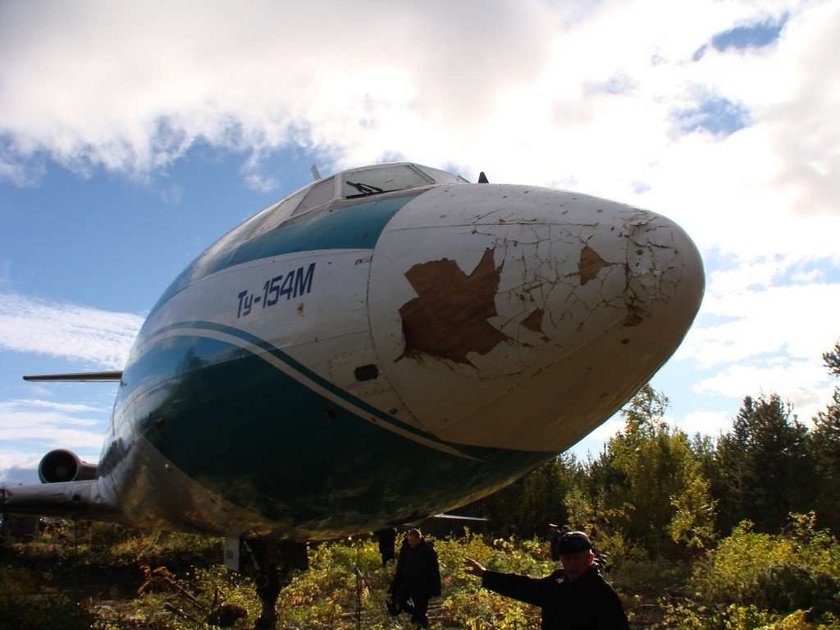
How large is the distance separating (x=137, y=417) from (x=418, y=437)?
131 inches

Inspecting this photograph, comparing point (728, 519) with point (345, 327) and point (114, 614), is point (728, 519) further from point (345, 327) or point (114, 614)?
point (345, 327)

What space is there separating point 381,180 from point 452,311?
2.09 metres

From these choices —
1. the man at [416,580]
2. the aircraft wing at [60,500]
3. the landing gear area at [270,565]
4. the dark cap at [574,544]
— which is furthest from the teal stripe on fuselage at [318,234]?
the man at [416,580]

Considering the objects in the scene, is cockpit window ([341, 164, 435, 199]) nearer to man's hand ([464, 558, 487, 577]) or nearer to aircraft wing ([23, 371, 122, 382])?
man's hand ([464, 558, 487, 577])

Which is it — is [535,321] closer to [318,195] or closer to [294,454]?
[294,454]

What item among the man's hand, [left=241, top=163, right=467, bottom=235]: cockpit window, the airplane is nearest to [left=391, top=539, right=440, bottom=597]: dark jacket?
the airplane

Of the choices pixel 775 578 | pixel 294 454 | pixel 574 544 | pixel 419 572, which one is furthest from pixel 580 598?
pixel 775 578

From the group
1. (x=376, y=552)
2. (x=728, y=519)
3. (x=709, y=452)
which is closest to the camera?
(x=376, y=552)

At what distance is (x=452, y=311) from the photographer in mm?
3480

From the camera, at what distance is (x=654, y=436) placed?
2100cm

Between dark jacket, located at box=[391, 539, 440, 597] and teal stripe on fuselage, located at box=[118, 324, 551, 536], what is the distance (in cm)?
391

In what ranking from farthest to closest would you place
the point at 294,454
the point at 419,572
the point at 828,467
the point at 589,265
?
1. the point at 828,467
2. the point at 419,572
3. the point at 294,454
4. the point at 589,265

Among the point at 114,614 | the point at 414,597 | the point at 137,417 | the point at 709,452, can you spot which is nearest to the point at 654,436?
the point at 414,597

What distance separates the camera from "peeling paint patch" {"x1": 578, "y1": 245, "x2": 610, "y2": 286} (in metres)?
3.32
